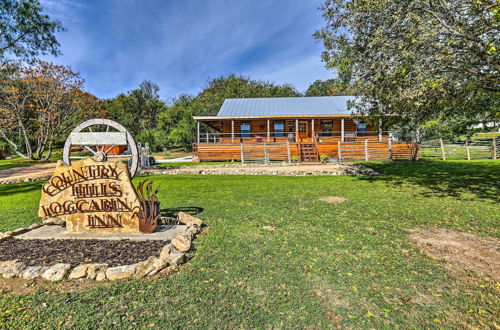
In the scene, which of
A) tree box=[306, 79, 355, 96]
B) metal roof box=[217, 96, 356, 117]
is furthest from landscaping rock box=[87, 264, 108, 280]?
tree box=[306, 79, 355, 96]

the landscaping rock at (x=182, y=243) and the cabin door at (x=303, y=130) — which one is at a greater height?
the cabin door at (x=303, y=130)

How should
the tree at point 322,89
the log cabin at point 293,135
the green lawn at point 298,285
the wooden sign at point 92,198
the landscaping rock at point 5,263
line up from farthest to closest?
the tree at point 322,89
the log cabin at point 293,135
the wooden sign at point 92,198
the landscaping rock at point 5,263
the green lawn at point 298,285

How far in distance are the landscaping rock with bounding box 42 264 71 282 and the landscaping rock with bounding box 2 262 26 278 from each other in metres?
0.36

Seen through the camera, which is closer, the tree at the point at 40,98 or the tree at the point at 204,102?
the tree at the point at 40,98

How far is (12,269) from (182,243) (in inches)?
80.7

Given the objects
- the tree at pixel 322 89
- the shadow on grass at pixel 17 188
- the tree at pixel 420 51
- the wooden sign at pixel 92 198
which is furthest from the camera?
the tree at pixel 322 89

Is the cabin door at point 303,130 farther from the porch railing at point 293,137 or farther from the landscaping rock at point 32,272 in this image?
the landscaping rock at point 32,272

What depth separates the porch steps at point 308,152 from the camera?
1762cm

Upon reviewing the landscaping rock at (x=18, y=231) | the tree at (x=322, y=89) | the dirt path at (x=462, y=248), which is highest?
the tree at (x=322, y=89)

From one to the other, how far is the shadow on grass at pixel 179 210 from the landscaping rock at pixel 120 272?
2573mm

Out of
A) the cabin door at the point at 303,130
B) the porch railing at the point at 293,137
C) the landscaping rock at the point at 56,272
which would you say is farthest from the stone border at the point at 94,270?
the cabin door at the point at 303,130

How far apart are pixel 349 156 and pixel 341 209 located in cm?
1367

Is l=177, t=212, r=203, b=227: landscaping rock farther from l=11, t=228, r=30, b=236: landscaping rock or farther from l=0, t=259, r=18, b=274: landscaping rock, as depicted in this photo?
l=11, t=228, r=30, b=236: landscaping rock

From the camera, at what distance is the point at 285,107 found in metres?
22.4
